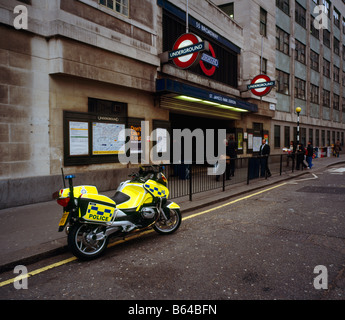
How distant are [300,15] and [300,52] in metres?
3.63

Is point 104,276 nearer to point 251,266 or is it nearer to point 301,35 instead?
point 251,266

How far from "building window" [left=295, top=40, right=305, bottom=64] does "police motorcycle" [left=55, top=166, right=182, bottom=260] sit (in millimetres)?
27148

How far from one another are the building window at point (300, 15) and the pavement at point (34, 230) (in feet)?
83.6

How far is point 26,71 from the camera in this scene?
25.2 ft

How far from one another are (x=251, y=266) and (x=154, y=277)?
1.37 meters

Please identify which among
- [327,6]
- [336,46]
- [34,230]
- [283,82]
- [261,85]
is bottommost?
[34,230]

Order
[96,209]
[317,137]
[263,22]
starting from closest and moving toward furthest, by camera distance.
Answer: [96,209]
[263,22]
[317,137]

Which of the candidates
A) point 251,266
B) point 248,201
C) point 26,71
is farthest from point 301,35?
point 251,266

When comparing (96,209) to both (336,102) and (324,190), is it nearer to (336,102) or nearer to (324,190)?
(324,190)

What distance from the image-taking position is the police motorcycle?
4.01 meters

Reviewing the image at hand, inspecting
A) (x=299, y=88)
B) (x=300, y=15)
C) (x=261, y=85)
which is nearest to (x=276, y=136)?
(x=299, y=88)

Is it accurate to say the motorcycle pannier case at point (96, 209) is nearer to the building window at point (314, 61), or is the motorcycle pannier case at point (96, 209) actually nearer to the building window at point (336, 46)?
the building window at point (314, 61)

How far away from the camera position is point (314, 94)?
3075 cm

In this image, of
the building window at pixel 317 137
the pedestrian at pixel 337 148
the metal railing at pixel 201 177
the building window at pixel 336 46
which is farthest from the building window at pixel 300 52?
the metal railing at pixel 201 177
